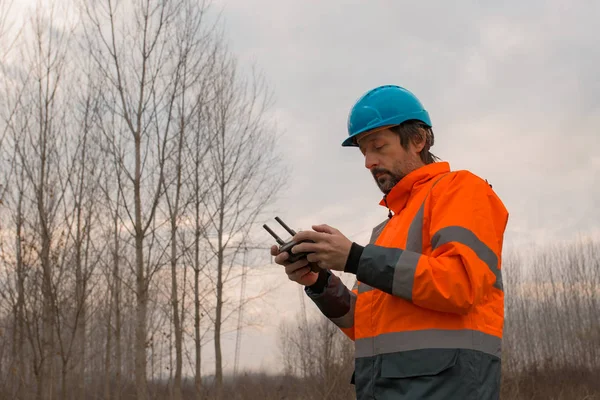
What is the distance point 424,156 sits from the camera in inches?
78.7

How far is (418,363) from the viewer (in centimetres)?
159

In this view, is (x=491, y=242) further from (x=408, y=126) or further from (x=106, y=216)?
(x=106, y=216)

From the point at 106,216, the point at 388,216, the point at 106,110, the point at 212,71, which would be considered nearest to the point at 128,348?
the point at 106,216

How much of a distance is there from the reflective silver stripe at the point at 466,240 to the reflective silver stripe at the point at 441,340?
0.18 meters

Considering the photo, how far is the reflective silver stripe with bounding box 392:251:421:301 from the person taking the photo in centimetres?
155

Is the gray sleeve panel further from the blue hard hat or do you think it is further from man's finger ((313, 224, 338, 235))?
the blue hard hat

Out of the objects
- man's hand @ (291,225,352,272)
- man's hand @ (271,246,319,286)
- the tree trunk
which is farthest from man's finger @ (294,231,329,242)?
the tree trunk

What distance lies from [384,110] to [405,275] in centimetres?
60

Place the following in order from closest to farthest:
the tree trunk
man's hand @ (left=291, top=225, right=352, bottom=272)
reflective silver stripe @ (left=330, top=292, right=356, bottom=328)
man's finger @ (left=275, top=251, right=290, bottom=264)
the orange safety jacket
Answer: the orange safety jacket < man's hand @ (left=291, top=225, right=352, bottom=272) < man's finger @ (left=275, top=251, right=290, bottom=264) < reflective silver stripe @ (left=330, top=292, right=356, bottom=328) < the tree trunk

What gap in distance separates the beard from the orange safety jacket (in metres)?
0.12

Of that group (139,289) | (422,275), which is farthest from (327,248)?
(139,289)

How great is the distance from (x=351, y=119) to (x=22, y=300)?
21.3 ft

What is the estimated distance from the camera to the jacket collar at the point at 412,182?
1850 mm

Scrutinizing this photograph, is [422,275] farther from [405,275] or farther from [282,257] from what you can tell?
[282,257]
